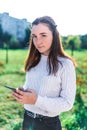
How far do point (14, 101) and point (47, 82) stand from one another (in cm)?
306

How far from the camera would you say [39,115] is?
1.87 metres

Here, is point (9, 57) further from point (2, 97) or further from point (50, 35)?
point (50, 35)

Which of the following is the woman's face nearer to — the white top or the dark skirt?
the white top

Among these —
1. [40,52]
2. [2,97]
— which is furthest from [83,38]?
[40,52]

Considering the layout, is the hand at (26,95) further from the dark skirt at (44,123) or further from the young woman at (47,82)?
the dark skirt at (44,123)

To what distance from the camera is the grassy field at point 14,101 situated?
12.2 ft

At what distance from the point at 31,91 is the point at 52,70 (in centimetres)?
17

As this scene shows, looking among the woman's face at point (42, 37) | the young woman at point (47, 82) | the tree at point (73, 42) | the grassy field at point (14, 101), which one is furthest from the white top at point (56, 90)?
the tree at point (73, 42)

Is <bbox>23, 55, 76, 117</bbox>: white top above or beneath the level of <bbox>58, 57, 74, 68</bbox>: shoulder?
beneath

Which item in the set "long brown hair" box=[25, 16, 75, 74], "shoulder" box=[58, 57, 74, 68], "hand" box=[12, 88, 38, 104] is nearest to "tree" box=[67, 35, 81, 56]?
"long brown hair" box=[25, 16, 75, 74]

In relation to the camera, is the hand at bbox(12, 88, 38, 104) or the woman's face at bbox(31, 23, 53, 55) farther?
the woman's face at bbox(31, 23, 53, 55)

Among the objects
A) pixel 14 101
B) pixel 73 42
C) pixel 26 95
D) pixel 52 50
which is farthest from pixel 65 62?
pixel 73 42

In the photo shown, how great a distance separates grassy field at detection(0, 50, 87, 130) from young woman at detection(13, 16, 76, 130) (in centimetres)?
20

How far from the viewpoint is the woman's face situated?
6.15 feet
